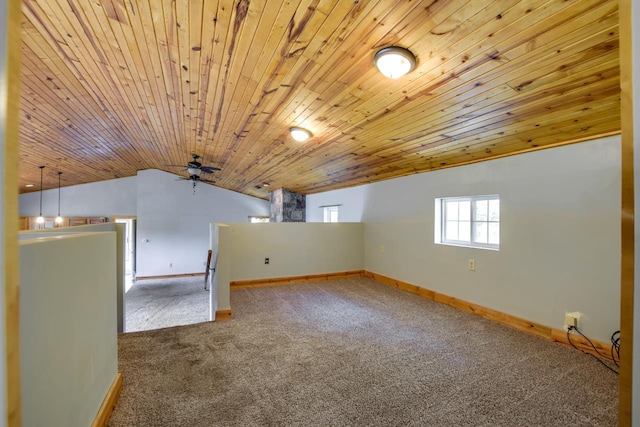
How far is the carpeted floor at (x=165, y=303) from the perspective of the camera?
18.1 ft

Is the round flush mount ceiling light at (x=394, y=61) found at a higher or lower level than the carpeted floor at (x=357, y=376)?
higher

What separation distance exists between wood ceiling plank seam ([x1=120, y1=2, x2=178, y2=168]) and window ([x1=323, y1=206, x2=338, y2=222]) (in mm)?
3641

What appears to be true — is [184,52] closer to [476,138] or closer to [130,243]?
[476,138]

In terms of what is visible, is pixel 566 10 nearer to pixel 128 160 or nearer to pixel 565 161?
pixel 565 161

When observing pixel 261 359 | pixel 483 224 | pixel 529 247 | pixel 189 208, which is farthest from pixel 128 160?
pixel 529 247

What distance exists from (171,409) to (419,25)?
2.67m

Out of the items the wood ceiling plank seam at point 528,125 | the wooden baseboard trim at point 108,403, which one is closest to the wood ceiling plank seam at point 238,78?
the wood ceiling plank seam at point 528,125

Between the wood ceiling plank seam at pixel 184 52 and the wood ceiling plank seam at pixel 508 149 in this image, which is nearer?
the wood ceiling plank seam at pixel 184 52

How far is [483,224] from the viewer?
3379 millimetres

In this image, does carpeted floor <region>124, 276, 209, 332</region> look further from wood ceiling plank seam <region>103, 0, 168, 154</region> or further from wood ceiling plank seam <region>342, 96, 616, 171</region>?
wood ceiling plank seam <region>342, 96, 616, 171</region>

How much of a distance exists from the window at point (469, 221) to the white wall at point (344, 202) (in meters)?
1.70

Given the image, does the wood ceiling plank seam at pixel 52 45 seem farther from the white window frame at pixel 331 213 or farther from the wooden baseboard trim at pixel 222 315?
the white window frame at pixel 331 213

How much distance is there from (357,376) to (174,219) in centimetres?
813

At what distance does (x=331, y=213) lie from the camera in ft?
21.3
